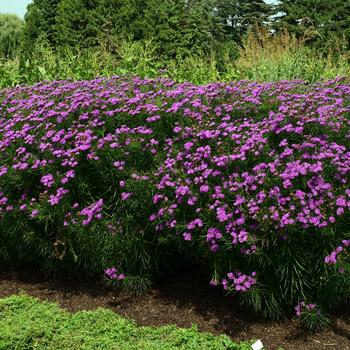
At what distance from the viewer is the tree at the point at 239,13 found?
37.1 meters

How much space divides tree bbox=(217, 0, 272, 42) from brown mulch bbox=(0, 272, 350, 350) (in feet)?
111

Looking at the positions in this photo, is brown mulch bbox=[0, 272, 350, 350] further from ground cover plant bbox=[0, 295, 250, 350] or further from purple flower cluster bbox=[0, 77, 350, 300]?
purple flower cluster bbox=[0, 77, 350, 300]

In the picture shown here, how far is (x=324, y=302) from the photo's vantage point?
3.44m

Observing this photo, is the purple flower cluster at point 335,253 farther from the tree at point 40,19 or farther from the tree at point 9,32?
the tree at point 9,32

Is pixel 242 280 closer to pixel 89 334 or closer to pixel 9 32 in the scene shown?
pixel 89 334

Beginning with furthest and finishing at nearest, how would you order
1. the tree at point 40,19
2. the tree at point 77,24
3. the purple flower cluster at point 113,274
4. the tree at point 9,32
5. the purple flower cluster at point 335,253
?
the tree at point 9,32
the tree at point 40,19
the tree at point 77,24
the purple flower cluster at point 113,274
the purple flower cluster at point 335,253

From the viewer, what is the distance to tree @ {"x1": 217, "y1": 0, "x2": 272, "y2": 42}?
3706 centimetres

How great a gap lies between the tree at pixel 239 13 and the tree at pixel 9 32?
1596 centimetres

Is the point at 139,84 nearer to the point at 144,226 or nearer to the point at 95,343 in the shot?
the point at 144,226

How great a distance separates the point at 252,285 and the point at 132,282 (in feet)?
3.55

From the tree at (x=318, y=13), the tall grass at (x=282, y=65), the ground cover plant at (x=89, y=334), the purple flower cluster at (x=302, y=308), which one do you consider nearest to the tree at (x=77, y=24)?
the tall grass at (x=282, y=65)

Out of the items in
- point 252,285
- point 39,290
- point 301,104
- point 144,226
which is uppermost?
point 301,104

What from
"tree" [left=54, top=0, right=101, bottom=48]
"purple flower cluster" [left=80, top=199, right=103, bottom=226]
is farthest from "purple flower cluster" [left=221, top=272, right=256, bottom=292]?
"tree" [left=54, top=0, right=101, bottom=48]

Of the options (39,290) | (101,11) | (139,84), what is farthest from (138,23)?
(39,290)
